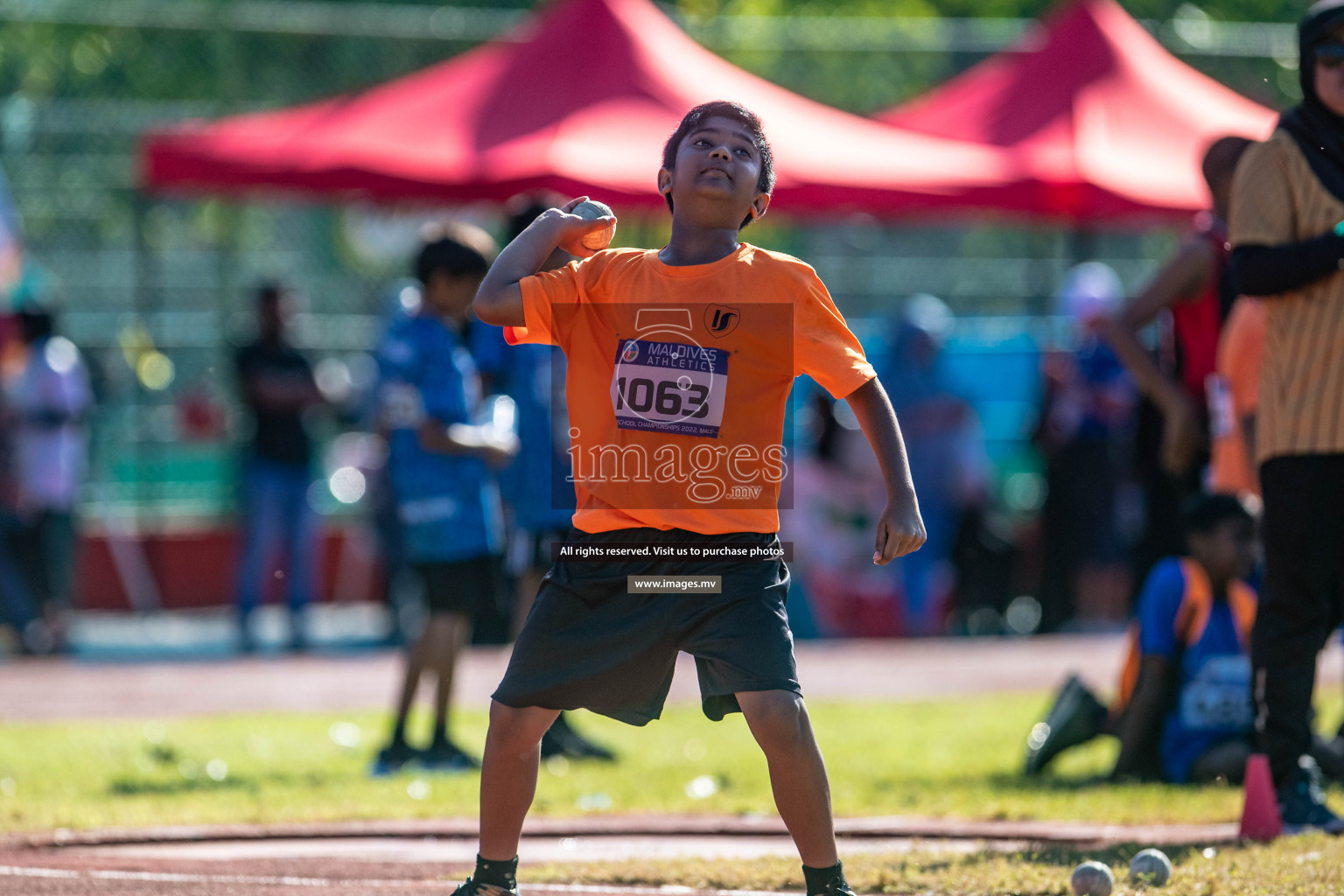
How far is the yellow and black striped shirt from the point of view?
5.12 meters

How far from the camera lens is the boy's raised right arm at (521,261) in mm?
4098

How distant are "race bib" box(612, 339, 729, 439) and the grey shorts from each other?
0.24 meters

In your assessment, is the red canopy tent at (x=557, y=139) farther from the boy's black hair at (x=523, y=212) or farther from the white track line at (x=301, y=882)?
the white track line at (x=301, y=882)

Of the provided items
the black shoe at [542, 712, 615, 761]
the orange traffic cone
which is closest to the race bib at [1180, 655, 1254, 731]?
the orange traffic cone

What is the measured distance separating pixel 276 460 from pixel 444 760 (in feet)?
17.4

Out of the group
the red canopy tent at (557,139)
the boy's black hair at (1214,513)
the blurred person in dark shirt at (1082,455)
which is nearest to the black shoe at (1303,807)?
the boy's black hair at (1214,513)

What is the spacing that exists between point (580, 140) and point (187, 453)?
4.60 meters

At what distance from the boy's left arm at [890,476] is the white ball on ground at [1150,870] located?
1.13 meters

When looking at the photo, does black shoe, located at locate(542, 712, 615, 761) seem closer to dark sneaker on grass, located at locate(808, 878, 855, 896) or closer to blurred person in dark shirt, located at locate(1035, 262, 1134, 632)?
dark sneaker on grass, located at locate(808, 878, 855, 896)

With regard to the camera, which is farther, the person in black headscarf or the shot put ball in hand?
the person in black headscarf

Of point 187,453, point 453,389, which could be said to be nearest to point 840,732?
point 453,389

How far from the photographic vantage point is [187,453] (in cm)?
1366

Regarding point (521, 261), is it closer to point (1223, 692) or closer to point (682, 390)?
point (682, 390)

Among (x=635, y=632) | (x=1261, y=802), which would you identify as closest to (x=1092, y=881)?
(x=1261, y=802)
